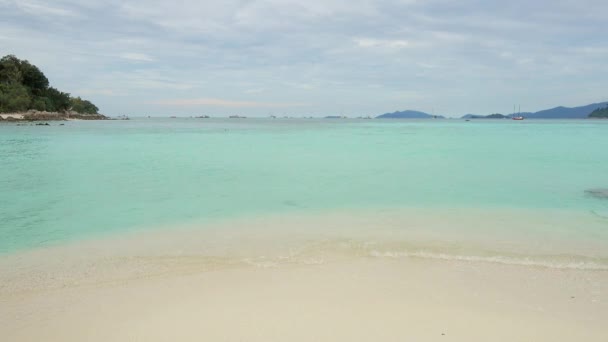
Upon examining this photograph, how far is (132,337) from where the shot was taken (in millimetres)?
3088

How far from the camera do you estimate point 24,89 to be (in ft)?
231

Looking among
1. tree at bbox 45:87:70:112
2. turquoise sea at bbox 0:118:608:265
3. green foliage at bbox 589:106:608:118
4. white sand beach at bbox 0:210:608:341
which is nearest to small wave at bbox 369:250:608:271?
white sand beach at bbox 0:210:608:341

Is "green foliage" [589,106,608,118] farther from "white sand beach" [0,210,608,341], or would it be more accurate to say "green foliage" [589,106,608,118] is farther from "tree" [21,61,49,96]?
"white sand beach" [0,210,608,341]

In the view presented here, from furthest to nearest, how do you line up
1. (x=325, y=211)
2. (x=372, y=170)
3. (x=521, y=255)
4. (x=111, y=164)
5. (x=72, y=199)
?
1. (x=111, y=164)
2. (x=372, y=170)
3. (x=72, y=199)
4. (x=325, y=211)
5. (x=521, y=255)

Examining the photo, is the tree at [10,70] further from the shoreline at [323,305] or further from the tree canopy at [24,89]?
the shoreline at [323,305]

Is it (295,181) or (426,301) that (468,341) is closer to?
(426,301)

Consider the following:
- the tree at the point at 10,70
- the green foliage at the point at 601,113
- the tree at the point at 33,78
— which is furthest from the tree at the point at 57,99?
the green foliage at the point at 601,113

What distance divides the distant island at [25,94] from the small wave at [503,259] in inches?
2957

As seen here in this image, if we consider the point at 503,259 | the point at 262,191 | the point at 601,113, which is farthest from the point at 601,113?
the point at 503,259

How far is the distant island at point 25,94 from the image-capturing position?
67750 millimetres

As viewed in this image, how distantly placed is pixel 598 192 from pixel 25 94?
82.9m

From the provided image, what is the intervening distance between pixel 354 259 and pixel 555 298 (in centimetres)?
203

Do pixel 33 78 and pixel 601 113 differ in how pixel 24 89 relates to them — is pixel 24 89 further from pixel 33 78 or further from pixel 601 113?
pixel 601 113

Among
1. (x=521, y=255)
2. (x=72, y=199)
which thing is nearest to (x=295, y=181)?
(x=72, y=199)
